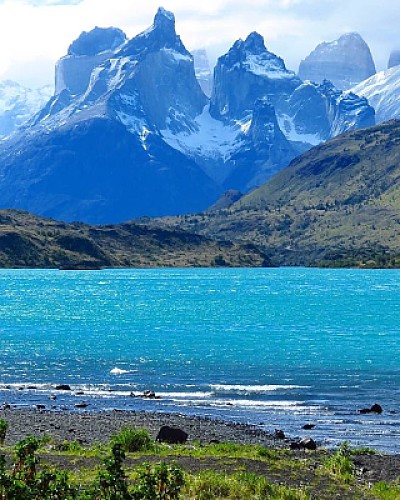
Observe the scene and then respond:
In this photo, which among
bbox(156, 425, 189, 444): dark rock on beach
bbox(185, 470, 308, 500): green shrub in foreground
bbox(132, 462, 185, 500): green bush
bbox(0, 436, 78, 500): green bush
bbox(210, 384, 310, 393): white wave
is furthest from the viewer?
bbox(210, 384, 310, 393): white wave

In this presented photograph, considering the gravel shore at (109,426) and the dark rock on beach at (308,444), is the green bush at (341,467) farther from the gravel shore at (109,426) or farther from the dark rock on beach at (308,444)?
the gravel shore at (109,426)

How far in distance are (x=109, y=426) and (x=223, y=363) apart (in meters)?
37.4

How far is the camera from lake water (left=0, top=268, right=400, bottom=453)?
5688 cm

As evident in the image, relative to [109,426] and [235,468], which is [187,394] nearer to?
[109,426]

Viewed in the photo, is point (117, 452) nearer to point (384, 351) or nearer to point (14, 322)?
point (384, 351)

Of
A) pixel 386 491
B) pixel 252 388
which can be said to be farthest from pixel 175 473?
pixel 252 388

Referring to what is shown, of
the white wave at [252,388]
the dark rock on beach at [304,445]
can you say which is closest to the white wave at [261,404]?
the white wave at [252,388]

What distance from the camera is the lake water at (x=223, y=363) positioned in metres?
56.9

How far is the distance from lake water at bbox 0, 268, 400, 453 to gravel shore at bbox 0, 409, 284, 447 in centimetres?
337

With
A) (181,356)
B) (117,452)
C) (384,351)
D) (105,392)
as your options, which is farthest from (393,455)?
(384,351)

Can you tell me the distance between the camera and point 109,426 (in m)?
47.8

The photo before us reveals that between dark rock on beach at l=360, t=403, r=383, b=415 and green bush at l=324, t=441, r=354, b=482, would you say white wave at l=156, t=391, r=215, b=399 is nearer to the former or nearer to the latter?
dark rock on beach at l=360, t=403, r=383, b=415

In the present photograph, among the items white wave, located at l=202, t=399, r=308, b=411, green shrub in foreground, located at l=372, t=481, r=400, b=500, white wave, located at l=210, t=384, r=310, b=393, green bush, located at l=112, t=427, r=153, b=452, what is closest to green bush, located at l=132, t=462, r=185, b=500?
green shrub in foreground, located at l=372, t=481, r=400, b=500

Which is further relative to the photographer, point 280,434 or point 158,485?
point 280,434
